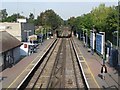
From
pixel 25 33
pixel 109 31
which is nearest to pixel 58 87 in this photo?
pixel 109 31

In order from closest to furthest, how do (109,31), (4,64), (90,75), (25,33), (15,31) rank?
1. (90,75)
2. (4,64)
3. (109,31)
4. (15,31)
5. (25,33)

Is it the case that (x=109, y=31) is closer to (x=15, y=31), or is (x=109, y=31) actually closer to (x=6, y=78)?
(x=15, y=31)

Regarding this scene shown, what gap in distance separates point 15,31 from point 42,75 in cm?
2887

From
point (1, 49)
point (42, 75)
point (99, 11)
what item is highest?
point (99, 11)

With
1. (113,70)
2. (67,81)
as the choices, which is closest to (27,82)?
(67,81)

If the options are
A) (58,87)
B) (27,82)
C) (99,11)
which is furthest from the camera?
(99,11)

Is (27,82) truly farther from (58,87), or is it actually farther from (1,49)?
(1,49)

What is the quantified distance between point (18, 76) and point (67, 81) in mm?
4098

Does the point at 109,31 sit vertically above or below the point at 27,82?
above

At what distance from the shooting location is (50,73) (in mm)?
31031

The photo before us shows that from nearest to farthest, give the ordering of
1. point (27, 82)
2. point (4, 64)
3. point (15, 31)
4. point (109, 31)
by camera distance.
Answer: point (27, 82), point (4, 64), point (109, 31), point (15, 31)

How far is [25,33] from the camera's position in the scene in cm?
6581

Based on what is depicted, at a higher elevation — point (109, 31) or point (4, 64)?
point (109, 31)

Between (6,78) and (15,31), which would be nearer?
(6,78)
